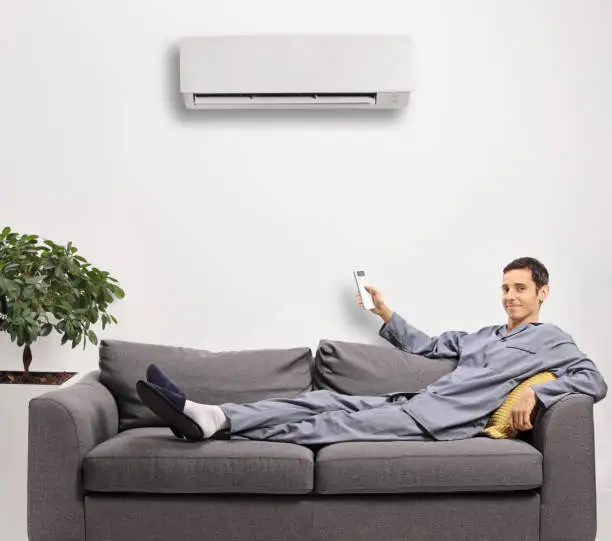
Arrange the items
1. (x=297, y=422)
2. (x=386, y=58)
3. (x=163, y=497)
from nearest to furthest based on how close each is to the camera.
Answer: (x=163, y=497) < (x=297, y=422) < (x=386, y=58)

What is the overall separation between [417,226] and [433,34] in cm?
85

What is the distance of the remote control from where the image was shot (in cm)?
344

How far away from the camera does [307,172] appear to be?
11.8ft

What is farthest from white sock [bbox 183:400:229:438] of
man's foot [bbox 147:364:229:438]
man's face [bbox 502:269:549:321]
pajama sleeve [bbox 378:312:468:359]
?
man's face [bbox 502:269:549:321]

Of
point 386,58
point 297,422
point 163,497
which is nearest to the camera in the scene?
point 163,497

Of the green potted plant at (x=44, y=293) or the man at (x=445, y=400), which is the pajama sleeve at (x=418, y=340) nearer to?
the man at (x=445, y=400)

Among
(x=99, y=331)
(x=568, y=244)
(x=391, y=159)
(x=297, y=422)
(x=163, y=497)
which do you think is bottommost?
(x=163, y=497)

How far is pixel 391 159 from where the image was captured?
3.60 metres

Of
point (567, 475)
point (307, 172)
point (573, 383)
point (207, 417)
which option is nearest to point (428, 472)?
point (567, 475)

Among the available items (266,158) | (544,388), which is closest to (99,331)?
(266,158)

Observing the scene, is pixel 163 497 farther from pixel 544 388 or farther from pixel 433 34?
pixel 433 34

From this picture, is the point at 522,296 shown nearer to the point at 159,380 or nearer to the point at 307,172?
the point at 307,172

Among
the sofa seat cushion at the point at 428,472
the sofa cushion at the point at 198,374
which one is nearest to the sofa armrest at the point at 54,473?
the sofa cushion at the point at 198,374

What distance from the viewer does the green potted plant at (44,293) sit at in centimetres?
314
